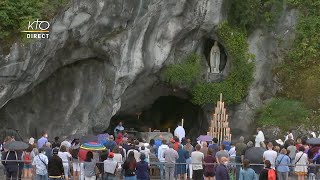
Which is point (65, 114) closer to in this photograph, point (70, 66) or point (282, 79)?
point (70, 66)

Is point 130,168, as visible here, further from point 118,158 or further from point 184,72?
point 184,72

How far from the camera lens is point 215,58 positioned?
1590 inches

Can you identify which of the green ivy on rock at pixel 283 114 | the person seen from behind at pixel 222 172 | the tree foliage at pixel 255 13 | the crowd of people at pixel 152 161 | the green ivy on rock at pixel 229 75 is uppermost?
the tree foliage at pixel 255 13

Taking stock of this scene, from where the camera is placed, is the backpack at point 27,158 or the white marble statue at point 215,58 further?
the white marble statue at point 215,58

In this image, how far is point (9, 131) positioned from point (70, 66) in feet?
13.0

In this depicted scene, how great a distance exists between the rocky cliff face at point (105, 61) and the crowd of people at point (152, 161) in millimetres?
7977

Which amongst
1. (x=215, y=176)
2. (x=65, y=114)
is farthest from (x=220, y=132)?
(x=215, y=176)

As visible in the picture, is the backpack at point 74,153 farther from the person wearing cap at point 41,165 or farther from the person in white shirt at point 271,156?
the person in white shirt at point 271,156

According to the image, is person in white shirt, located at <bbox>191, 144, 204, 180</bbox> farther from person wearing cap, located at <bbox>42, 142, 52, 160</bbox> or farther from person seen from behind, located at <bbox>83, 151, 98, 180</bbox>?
person wearing cap, located at <bbox>42, 142, 52, 160</bbox>

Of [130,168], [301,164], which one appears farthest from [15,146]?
[301,164]

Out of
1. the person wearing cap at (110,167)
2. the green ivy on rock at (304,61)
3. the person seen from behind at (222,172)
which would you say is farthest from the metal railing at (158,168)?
the green ivy on rock at (304,61)

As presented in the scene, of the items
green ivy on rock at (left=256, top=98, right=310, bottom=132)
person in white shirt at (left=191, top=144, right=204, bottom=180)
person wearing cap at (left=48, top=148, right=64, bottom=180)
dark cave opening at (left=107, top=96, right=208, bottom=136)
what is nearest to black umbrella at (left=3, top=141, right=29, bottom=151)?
person wearing cap at (left=48, top=148, right=64, bottom=180)

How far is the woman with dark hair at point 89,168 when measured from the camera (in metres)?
25.8

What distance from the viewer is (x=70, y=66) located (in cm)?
3844
